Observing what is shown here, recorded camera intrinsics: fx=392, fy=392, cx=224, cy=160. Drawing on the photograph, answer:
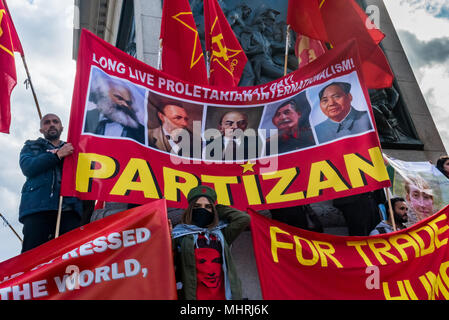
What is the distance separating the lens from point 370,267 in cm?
415

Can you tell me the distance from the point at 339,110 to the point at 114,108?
2954mm

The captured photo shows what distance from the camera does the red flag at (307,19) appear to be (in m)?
6.41

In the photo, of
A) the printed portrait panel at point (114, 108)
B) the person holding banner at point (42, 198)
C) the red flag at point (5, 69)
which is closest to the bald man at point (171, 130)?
the printed portrait panel at point (114, 108)

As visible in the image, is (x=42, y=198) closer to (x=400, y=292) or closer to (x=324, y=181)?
(x=324, y=181)

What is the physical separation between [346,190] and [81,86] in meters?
3.39

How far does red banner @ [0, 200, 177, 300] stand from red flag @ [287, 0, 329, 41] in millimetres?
4279

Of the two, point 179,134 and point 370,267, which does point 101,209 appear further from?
point 370,267

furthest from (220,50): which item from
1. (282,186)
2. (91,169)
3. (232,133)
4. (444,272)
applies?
(444,272)

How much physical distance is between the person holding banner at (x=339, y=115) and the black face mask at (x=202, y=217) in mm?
1920

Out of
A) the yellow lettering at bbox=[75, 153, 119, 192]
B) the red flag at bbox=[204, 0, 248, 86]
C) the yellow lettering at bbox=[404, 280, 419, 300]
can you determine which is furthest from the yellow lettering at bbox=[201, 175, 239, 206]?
the red flag at bbox=[204, 0, 248, 86]

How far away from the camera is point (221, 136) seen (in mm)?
5246

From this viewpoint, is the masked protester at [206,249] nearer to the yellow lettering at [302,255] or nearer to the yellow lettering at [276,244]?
the yellow lettering at [276,244]

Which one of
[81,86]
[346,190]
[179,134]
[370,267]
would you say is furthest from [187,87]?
[370,267]

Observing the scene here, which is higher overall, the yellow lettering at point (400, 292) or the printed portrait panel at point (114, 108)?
the printed portrait panel at point (114, 108)
